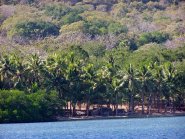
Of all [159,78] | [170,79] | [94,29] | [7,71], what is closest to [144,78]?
[159,78]

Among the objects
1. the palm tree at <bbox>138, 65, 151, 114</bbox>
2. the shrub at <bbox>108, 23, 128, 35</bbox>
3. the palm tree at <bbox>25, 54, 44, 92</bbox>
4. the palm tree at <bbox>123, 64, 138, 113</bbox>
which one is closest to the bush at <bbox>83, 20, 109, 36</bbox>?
the shrub at <bbox>108, 23, 128, 35</bbox>

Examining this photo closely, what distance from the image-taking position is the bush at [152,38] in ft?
552

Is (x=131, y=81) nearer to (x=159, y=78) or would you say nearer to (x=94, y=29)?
(x=159, y=78)

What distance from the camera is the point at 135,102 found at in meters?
115

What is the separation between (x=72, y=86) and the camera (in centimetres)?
10300

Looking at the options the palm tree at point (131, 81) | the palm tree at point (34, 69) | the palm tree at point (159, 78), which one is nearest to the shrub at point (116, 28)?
the palm tree at point (159, 78)

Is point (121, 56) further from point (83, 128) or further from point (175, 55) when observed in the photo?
point (83, 128)

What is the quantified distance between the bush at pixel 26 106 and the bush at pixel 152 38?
7201 cm

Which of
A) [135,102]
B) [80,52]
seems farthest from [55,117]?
[80,52]

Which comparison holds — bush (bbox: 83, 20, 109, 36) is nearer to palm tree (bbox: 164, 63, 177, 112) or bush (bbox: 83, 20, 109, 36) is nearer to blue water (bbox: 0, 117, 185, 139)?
palm tree (bbox: 164, 63, 177, 112)

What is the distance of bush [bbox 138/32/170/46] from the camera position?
16834 cm

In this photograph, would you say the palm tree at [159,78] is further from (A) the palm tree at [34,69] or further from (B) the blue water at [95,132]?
(B) the blue water at [95,132]

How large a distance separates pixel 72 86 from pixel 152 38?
7158 cm

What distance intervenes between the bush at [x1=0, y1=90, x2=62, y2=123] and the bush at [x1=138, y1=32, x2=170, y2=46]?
72009mm
